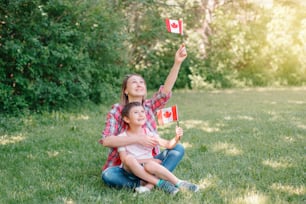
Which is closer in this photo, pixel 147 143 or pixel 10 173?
pixel 147 143

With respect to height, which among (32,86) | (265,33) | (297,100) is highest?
(265,33)

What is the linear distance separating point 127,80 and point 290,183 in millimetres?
1608

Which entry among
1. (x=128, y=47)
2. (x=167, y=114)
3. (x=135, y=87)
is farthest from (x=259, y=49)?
(x=167, y=114)

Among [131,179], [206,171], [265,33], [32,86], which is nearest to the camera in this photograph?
[131,179]

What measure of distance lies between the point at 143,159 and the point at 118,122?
1.30 feet

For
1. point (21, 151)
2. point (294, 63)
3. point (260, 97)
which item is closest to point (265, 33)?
point (294, 63)

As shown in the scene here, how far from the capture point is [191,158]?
4664 millimetres

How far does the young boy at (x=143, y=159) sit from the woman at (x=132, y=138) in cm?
6

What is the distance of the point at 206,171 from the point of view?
4117 millimetres

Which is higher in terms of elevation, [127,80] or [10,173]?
[127,80]

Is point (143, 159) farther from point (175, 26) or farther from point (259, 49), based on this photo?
point (259, 49)

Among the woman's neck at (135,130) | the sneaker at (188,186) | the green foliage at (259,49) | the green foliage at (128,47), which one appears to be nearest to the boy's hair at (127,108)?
the woman's neck at (135,130)

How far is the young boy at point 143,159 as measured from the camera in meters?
3.44

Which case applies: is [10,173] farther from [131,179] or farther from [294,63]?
[294,63]
